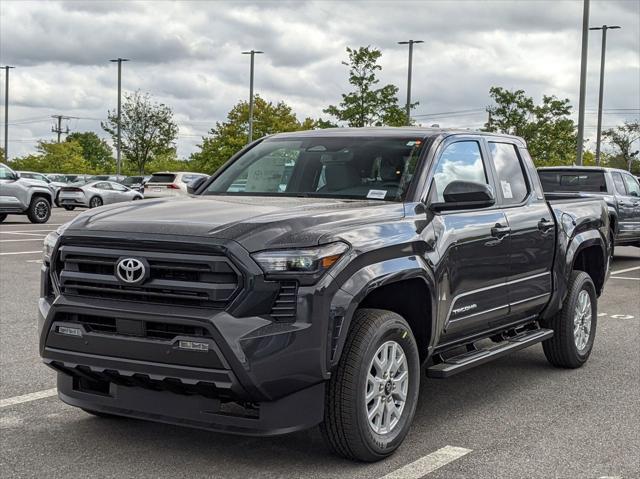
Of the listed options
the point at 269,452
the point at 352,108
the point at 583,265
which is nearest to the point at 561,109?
the point at 352,108

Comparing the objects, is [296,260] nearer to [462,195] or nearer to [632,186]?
[462,195]

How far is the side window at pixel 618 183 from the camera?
16859 millimetres

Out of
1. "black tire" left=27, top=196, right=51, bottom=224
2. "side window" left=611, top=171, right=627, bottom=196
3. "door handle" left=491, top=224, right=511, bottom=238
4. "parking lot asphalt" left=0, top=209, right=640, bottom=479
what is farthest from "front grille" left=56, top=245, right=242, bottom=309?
"black tire" left=27, top=196, right=51, bottom=224

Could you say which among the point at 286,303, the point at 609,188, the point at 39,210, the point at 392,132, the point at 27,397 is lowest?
the point at 27,397

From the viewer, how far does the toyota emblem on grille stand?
438 centimetres

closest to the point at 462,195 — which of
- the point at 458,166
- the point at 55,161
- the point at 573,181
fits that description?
the point at 458,166

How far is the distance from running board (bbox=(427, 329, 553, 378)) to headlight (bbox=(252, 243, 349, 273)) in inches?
51.1

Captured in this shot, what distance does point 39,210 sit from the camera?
26781mm

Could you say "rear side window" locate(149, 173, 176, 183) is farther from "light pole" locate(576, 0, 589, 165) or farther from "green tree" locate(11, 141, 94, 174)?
"green tree" locate(11, 141, 94, 174)

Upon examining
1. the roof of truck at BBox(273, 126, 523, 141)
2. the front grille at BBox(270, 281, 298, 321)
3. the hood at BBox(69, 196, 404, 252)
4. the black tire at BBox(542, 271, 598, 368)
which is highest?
the roof of truck at BBox(273, 126, 523, 141)

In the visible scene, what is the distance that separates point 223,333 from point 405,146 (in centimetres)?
216

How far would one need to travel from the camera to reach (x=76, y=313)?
179 inches

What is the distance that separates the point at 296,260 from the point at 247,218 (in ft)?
1.33

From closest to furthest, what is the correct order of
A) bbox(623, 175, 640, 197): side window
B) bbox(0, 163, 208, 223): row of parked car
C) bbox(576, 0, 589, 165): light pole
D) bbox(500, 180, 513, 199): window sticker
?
bbox(500, 180, 513, 199): window sticker → bbox(623, 175, 640, 197): side window → bbox(0, 163, 208, 223): row of parked car → bbox(576, 0, 589, 165): light pole
